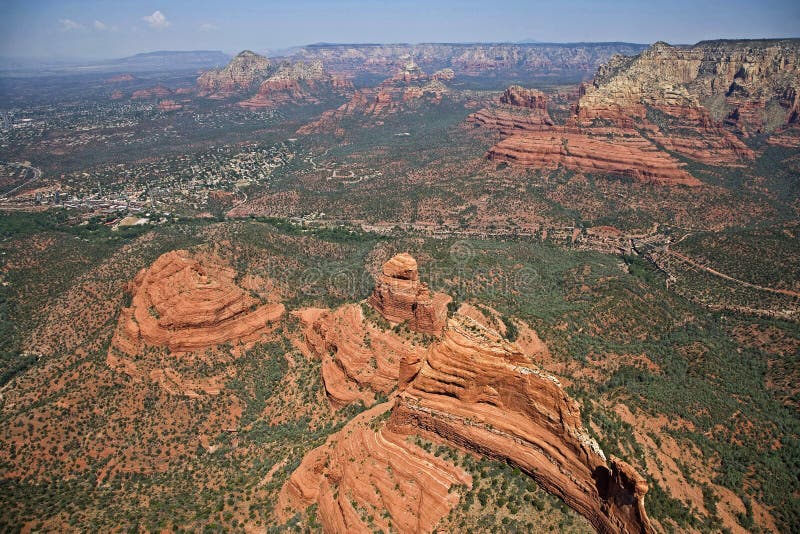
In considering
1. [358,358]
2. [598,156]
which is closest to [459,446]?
[358,358]

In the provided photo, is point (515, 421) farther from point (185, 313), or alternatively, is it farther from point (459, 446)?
point (185, 313)

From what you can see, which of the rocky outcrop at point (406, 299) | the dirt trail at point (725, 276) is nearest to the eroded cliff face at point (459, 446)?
the rocky outcrop at point (406, 299)

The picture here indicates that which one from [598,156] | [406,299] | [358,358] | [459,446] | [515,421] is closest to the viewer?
[515,421]

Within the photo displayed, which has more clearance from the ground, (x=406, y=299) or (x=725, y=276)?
(x=406, y=299)

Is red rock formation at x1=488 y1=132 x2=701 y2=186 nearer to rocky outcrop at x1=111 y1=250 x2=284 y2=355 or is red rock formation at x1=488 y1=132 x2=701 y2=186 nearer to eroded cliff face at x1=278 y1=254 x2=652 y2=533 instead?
rocky outcrop at x1=111 y1=250 x2=284 y2=355

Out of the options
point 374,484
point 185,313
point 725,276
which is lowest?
point 725,276

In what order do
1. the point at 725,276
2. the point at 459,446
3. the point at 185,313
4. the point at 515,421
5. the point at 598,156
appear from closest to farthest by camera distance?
1. the point at 515,421
2. the point at 459,446
3. the point at 185,313
4. the point at 725,276
5. the point at 598,156
